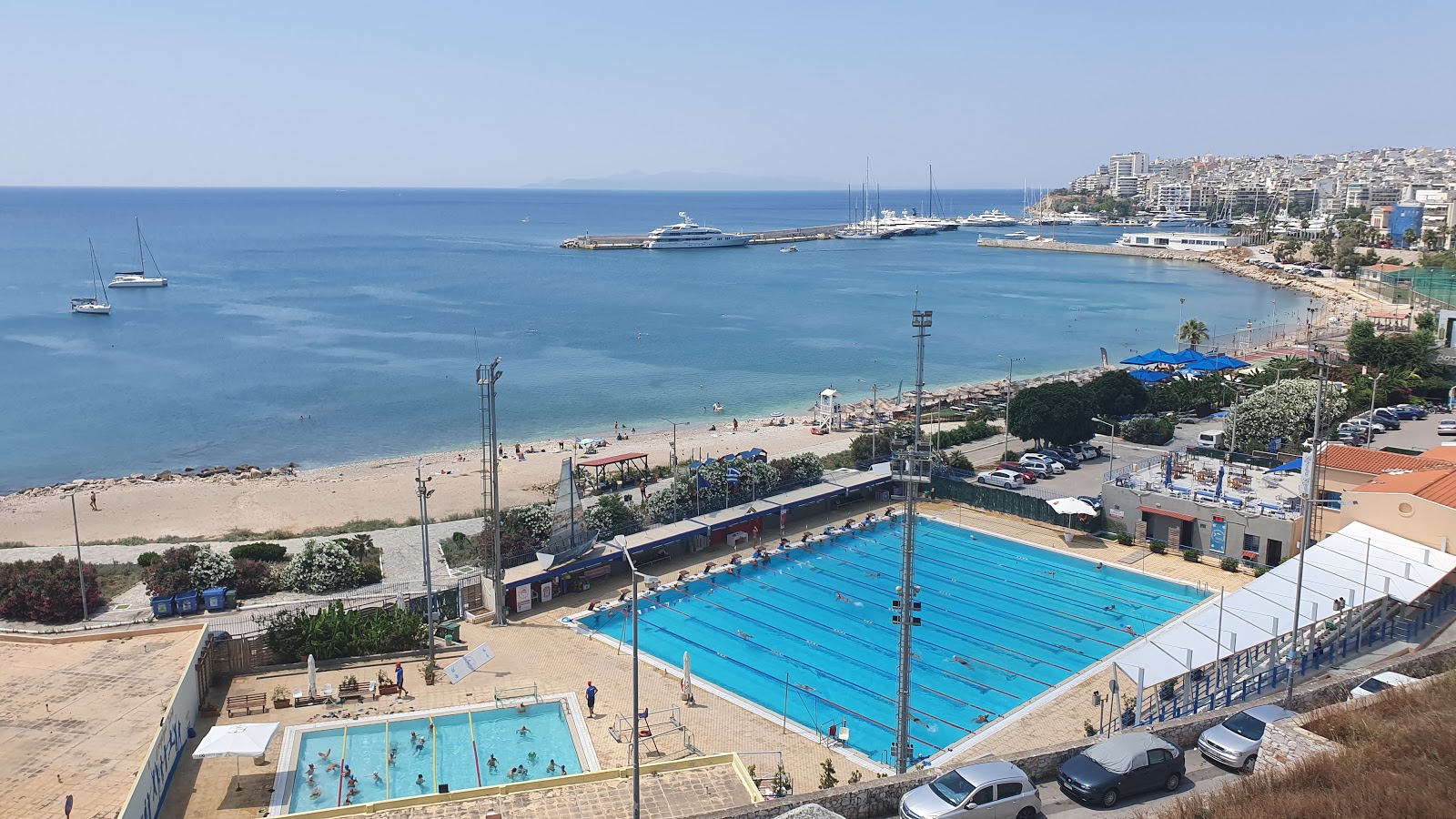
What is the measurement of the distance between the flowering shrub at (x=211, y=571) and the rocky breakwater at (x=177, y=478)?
15574 mm

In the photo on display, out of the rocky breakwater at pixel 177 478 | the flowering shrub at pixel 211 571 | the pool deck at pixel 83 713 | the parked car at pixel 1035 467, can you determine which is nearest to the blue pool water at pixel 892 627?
the parked car at pixel 1035 467

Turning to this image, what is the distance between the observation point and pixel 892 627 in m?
21.6

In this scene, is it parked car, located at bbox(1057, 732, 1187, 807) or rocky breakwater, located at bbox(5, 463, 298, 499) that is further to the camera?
rocky breakwater, located at bbox(5, 463, 298, 499)

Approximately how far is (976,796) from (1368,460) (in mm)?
18887

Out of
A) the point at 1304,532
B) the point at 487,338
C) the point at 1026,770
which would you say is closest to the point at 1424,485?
the point at 1304,532

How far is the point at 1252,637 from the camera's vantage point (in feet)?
52.9

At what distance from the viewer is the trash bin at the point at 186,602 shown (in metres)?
21.7

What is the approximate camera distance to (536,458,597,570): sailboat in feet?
75.3

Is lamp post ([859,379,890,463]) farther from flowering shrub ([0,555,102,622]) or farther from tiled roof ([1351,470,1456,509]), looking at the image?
flowering shrub ([0,555,102,622])

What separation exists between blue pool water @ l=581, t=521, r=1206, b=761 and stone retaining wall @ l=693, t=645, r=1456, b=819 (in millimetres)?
4805

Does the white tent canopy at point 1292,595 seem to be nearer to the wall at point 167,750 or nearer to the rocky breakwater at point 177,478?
the wall at point 167,750

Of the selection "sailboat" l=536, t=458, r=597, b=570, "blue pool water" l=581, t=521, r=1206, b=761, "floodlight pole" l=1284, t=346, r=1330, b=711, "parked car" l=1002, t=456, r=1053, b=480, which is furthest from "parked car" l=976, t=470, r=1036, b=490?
"sailboat" l=536, t=458, r=597, b=570

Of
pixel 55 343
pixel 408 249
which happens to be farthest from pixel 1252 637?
pixel 408 249

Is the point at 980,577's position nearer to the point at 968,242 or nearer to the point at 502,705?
the point at 502,705
